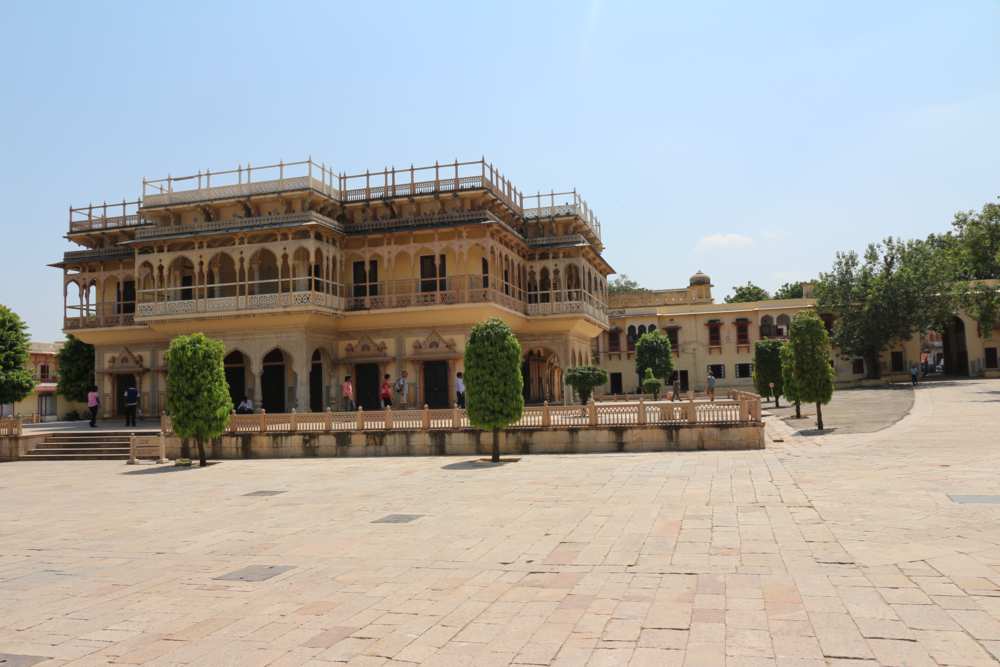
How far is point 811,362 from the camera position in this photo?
24438mm

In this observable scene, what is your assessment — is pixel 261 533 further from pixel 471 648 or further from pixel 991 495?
pixel 991 495

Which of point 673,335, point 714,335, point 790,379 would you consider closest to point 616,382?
point 673,335

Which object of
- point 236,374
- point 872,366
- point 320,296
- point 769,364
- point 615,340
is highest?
point 320,296

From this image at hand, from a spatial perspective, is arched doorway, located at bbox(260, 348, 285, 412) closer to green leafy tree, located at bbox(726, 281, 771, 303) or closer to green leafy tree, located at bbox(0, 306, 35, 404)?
green leafy tree, located at bbox(0, 306, 35, 404)

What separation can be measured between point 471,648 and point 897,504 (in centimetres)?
747

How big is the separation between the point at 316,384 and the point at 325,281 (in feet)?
15.3

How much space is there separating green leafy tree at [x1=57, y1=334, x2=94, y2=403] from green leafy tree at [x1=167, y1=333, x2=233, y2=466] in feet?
59.7

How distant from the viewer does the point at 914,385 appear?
4459 cm

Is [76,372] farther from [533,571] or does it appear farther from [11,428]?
[533,571]

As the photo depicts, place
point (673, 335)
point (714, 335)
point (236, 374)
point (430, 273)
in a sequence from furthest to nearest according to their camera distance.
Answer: point (673, 335), point (714, 335), point (236, 374), point (430, 273)

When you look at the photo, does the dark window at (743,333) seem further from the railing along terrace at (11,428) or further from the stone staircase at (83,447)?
the railing along terrace at (11,428)

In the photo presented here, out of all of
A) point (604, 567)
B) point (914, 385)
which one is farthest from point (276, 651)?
point (914, 385)

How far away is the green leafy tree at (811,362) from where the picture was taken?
24000 millimetres

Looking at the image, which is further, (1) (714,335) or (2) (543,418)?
(1) (714,335)
